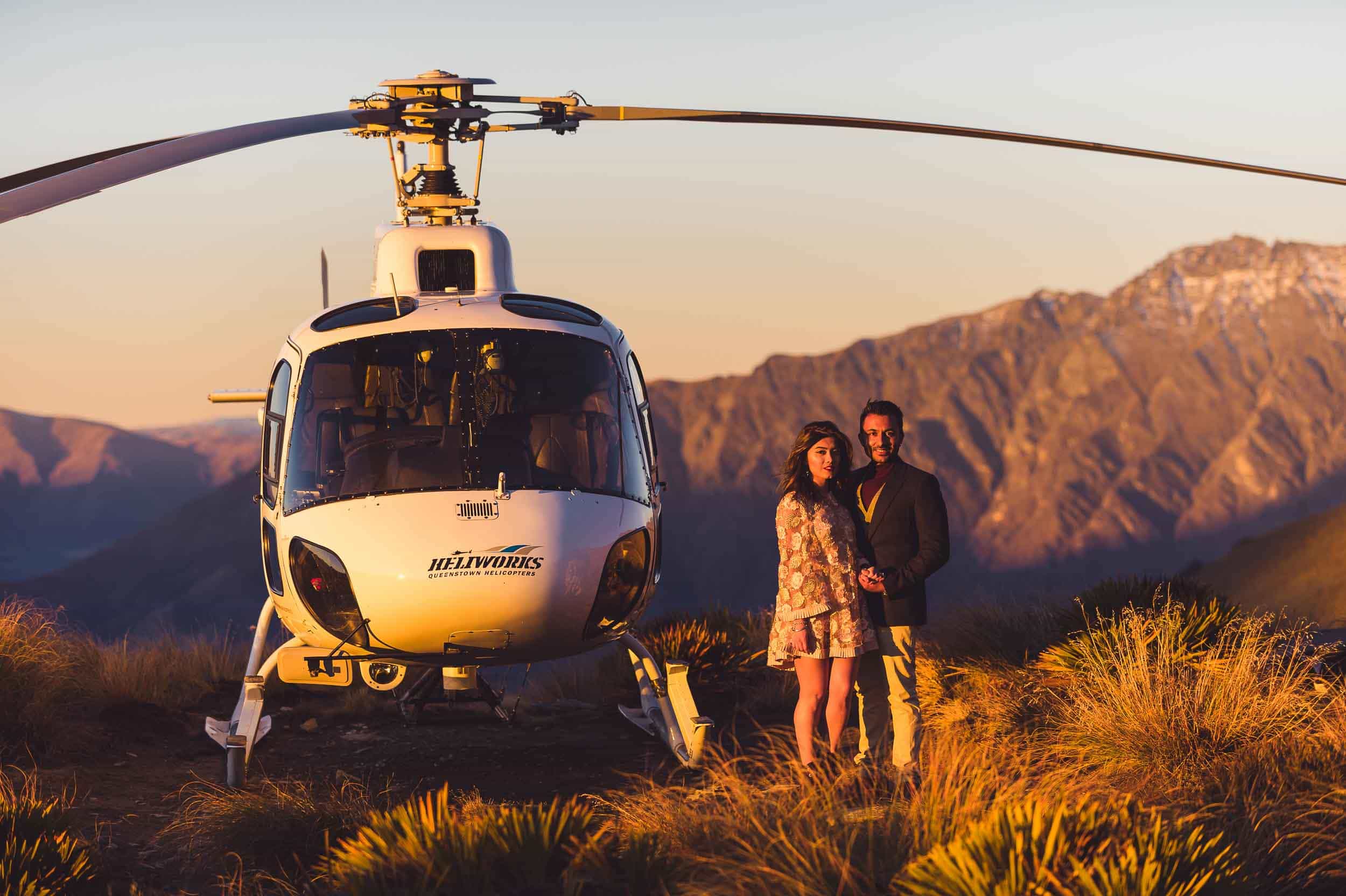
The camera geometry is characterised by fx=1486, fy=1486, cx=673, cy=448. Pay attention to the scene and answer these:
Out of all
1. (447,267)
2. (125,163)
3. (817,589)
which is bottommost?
(817,589)

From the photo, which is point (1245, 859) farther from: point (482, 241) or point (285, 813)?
point (482, 241)

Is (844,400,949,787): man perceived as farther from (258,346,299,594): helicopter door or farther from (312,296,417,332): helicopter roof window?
(258,346,299,594): helicopter door

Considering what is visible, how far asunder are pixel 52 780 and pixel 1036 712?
22.1 ft

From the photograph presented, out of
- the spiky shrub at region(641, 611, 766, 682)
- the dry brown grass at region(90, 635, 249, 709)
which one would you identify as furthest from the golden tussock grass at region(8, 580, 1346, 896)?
the spiky shrub at region(641, 611, 766, 682)

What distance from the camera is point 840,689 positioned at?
7.77m

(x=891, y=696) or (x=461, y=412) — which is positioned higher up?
(x=461, y=412)

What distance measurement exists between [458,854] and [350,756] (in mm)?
6022

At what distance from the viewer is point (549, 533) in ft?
27.5

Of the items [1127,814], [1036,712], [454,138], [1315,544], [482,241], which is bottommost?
[1315,544]

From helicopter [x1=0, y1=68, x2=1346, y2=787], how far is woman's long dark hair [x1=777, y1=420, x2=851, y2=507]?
1379 mm

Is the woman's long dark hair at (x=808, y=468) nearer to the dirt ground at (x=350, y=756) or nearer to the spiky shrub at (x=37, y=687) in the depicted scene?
the dirt ground at (x=350, y=756)

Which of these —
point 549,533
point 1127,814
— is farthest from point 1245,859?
point 549,533

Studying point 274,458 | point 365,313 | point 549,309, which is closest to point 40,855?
point 274,458

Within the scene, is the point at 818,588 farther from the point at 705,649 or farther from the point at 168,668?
the point at 168,668
